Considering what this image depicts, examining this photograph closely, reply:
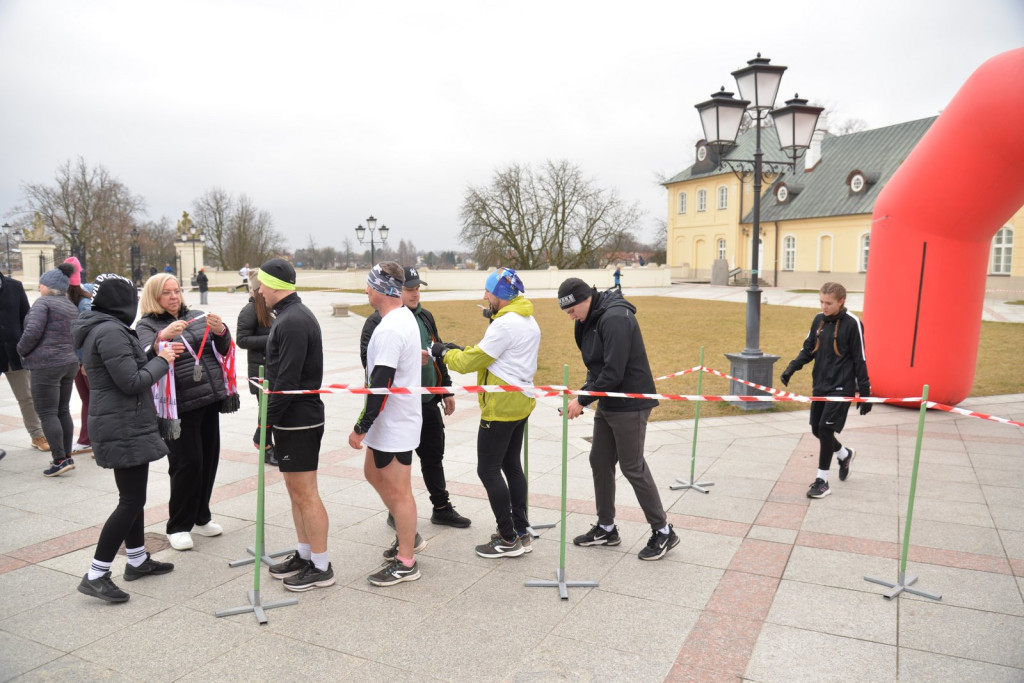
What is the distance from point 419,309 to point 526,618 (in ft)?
8.19

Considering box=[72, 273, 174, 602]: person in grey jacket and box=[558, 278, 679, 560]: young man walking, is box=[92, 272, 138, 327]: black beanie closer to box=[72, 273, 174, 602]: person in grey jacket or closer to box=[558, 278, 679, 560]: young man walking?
box=[72, 273, 174, 602]: person in grey jacket

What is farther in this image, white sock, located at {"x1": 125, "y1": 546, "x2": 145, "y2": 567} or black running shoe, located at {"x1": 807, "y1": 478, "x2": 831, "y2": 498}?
black running shoe, located at {"x1": 807, "y1": 478, "x2": 831, "y2": 498}

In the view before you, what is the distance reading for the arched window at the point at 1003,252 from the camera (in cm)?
3525

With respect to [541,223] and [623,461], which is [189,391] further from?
[541,223]

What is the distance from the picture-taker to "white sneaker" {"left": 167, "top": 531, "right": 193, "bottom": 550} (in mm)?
4844

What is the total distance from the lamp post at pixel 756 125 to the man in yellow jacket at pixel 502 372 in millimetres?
5578

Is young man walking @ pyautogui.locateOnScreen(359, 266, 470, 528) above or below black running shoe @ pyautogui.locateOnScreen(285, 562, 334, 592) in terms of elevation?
above

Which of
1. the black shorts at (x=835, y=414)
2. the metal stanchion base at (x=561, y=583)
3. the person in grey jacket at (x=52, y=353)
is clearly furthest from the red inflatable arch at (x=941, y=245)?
the person in grey jacket at (x=52, y=353)

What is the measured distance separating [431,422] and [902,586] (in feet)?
10.6

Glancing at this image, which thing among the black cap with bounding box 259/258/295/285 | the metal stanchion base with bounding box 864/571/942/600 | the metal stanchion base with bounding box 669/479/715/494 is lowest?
the metal stanchion base with bounding box 669/479/715/494

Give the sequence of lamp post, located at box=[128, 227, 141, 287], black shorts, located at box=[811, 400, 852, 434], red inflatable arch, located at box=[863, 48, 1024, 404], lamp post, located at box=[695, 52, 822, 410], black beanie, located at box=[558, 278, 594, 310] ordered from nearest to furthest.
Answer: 1. black beanie, located at box=[558, 278, 594, 310]
2. black shorts, located at box=[811, 400, 852, 434]
3. red inflatable arch, located at box=[863, 48, 1024, 404]
4. lamp post, located at box=[695, 52, 822, 410]
5. lamp post, located at box=[128, 227, 141, 287]

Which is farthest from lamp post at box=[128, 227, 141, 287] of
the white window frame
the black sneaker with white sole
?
the white window frame

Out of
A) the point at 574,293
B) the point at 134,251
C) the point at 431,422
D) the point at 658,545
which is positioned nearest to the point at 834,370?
the point at 658,545

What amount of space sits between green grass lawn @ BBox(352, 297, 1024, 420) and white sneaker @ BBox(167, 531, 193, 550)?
622cm
